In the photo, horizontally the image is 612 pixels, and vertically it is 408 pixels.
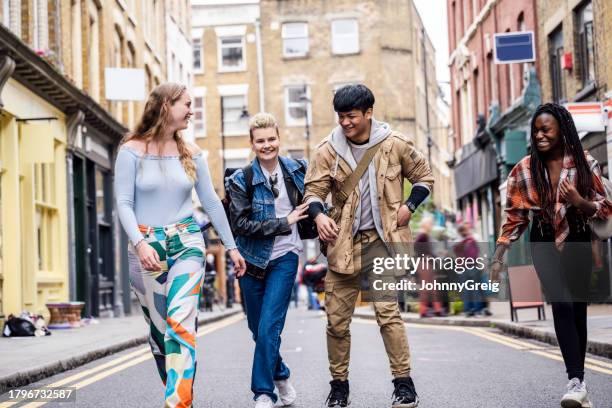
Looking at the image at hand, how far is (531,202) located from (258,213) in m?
1.73

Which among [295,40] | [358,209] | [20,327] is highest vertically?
[295,40]

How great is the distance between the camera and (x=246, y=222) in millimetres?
7234

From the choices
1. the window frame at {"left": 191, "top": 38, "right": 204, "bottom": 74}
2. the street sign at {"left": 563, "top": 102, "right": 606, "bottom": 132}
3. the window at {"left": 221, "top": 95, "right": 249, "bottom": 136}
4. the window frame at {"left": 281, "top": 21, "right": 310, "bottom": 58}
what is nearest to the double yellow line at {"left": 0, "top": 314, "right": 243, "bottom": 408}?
the street sign at {"left": 563, "top": 102, "right": 606, "bottom": 132}

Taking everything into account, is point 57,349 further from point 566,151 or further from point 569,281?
point 566,151

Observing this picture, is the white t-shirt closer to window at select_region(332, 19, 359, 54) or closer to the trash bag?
the trash bag

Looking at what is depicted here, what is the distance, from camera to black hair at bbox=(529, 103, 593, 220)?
6988mm

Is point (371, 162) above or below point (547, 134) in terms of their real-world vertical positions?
below

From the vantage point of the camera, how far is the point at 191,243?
6242 millimetres

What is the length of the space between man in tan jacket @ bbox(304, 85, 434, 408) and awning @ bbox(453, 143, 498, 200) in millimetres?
24176

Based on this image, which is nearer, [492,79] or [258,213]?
[258,213]

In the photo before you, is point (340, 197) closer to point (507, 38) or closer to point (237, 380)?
point (237, 380)

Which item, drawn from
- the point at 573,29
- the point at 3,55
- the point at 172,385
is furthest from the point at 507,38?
the point at 172,385

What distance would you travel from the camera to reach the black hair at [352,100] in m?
6.59

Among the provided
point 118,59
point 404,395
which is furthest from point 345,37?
point 404,395
